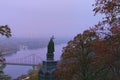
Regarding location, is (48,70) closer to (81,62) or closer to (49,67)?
(49,67)

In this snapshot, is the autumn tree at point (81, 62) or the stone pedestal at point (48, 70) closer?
the stone pedestal at point (48, 70)

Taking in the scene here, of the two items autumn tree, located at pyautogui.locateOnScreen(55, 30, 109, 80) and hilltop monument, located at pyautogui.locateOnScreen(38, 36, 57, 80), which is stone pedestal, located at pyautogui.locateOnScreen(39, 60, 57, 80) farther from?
autumn tree, located at pyautogui.locateOnScreen(55, 30, 109, 80)

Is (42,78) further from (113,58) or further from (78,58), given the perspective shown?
(113,58)

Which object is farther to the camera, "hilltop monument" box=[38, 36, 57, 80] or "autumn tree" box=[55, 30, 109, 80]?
"autumn tree" box=[55, 30, 109, 80]

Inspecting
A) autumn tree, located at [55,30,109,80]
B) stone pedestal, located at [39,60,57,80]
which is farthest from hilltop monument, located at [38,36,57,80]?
autumn tree, located at [55,30,109,80]

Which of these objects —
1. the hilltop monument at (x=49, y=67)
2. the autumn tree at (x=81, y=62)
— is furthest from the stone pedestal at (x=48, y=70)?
the autumn tree at (x=81, y=62)

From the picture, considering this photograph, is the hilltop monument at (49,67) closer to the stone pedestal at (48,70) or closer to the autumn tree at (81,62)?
the stone pedestal at (48,70)

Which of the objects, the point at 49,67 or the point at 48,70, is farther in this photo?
the point at 49,67

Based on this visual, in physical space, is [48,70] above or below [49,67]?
below

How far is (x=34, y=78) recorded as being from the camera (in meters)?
41.8

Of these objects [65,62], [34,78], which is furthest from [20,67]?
[65,62]

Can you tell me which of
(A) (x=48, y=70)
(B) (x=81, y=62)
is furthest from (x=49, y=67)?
(B) (x=81, y=62)

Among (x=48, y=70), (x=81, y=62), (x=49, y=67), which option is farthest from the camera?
(x=81, y=62)

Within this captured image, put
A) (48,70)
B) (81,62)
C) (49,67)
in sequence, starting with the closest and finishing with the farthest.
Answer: (48,70) < (49,67) < (81,62)
